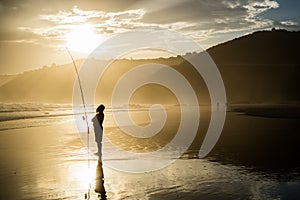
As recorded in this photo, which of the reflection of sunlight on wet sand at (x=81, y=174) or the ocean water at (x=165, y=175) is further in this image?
the reflection of sunlight on wet sand at (x=81, y=174)

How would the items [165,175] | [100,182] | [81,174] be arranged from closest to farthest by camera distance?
1. [100,182]
2. [165,175]
3. [81,174]

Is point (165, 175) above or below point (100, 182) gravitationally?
below

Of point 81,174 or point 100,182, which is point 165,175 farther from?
A: point 81,174

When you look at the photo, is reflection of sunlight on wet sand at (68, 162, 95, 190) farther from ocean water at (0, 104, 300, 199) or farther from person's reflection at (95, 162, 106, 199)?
person's reflection at (95, 162, 106, 199)

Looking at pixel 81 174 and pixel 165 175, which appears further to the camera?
pixel 81 174

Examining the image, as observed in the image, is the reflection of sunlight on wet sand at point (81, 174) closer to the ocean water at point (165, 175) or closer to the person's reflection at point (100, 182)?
the ocean water at point (165, 175)

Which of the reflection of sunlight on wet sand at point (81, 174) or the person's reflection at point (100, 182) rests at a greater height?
the reflection of sunlight on wet sand at point (81, 174)

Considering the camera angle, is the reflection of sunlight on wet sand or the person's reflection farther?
the reflection of sunlight on wet sand

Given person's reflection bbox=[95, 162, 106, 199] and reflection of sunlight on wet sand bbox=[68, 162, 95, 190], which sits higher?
reflection of sunlight on wet sand bbox=[68, 162, 95, 190]

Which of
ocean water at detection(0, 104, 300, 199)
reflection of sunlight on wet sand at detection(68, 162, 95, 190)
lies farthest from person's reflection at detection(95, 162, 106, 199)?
reflection of sunlight on wet sand at detection(68, 162, 95, 190)

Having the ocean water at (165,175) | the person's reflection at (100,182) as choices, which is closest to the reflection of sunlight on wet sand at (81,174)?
the ocean water at (165,175)

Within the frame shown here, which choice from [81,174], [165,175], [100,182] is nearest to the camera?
[100,182]

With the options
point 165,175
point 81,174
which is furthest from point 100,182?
point 165,175

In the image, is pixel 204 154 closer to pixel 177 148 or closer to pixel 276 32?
pixel 177 148
